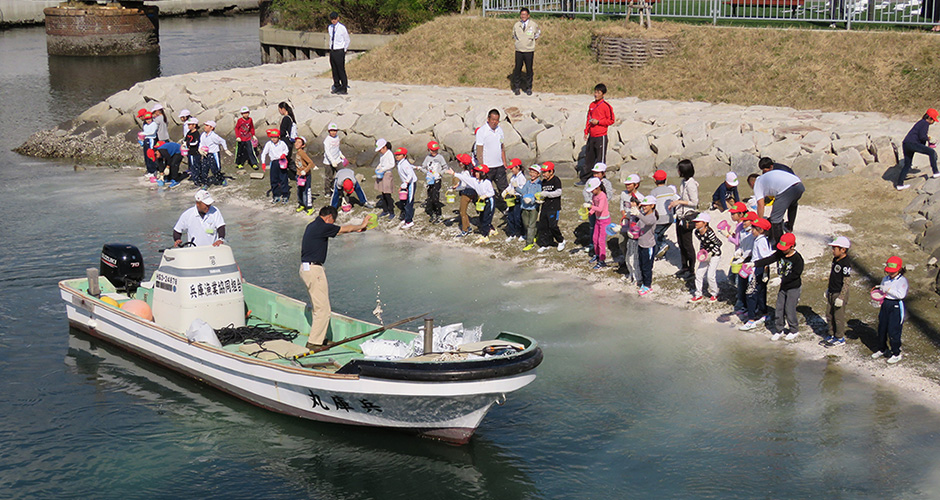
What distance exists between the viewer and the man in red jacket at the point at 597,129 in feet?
66.0

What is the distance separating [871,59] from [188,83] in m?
20.6

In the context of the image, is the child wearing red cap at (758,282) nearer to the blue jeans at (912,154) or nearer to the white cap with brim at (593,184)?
the white cap with brim at (593,184)

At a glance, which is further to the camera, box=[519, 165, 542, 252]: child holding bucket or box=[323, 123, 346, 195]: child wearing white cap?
box=[323, 123, 346, 195]: child wearing white cap

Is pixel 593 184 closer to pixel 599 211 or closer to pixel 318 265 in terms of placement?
pixel 599 211

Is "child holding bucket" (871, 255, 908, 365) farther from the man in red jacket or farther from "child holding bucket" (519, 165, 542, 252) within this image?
the man in red jacket

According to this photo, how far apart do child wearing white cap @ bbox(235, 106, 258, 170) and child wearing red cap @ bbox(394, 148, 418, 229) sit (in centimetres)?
618

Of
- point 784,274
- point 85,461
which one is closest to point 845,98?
point 784,274

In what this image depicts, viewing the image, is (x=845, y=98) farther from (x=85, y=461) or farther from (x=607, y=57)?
(x=85, y=461)

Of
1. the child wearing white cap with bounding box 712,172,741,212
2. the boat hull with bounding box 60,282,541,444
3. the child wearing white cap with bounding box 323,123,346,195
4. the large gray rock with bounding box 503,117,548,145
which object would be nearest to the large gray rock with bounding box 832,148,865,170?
the child wearing white cap with bounding box 712,172,741,212

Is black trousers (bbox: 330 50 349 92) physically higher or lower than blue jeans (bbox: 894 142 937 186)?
higher

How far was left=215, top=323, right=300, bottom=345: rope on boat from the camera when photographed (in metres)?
13.4

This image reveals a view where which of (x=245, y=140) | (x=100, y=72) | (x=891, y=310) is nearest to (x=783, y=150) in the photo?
(x=891, y=310)

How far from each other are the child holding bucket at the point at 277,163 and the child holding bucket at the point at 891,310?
13.1 m

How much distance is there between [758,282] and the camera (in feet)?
45.0
